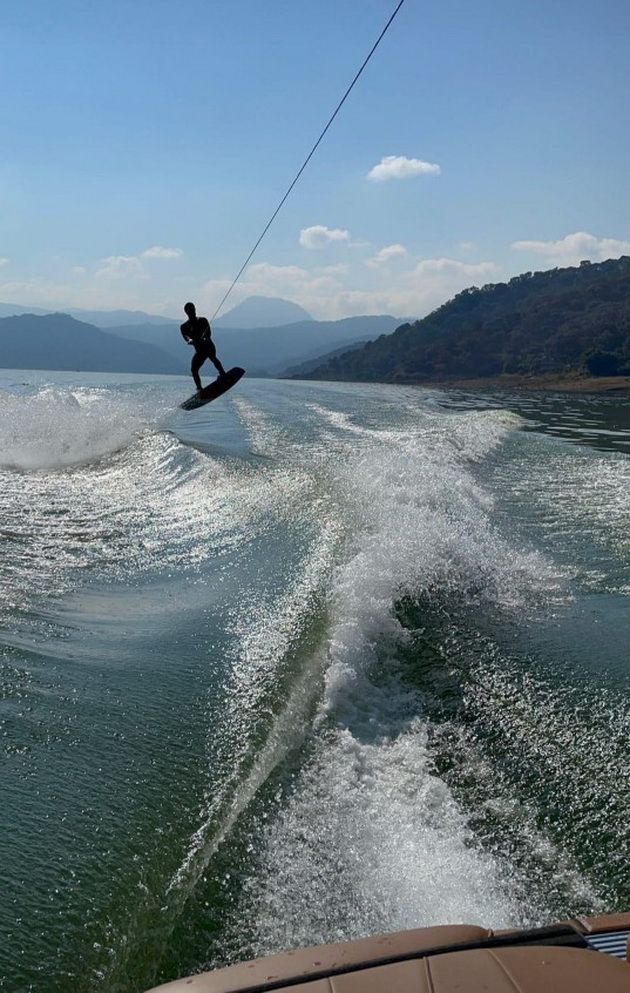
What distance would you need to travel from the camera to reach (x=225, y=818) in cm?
411

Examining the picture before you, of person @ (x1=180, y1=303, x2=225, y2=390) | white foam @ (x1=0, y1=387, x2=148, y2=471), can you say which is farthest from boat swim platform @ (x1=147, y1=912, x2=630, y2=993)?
white foam @ (x1=0, y1=387, x2=148, y2=471)

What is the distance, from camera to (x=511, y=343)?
10312cm

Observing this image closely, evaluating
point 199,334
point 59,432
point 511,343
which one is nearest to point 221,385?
point 199,334

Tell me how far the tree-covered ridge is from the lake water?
2939 inches

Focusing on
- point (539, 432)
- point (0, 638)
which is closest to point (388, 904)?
point (0, 638)

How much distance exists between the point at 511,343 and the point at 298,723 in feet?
343

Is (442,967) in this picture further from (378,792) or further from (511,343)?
(511,343)

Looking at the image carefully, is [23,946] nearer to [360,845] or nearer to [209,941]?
[209,941]

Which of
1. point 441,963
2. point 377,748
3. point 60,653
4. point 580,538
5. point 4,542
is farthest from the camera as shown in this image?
point 580,538

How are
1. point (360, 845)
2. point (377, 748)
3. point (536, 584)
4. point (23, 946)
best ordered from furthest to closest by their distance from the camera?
point (536, 584), point (377, 748), point (360, 845), point (23, 946)

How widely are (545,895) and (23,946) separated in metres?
2.50

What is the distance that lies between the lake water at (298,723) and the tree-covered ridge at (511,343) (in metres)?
74.7

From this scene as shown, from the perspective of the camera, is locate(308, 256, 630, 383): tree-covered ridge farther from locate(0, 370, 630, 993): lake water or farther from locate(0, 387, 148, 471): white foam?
locate(0, 370, 630, 993): lake water

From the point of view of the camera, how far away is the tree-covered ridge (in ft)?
286
